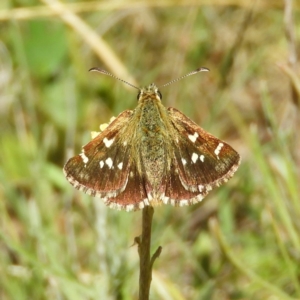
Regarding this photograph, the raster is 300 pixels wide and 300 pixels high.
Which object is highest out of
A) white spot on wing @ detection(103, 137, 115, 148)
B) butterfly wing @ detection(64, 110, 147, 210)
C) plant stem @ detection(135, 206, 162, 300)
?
white spot on wing @ detection(103, 137, 115, 148)

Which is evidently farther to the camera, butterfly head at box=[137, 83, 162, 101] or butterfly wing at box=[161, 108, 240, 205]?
butterfly head at box=[137, 83, 162, 101]

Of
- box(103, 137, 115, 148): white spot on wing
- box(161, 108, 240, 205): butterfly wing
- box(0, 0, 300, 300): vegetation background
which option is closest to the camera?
box(161, 108, 240, 205): butterfly wing

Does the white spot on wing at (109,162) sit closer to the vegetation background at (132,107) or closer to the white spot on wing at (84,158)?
the white spot on wing at (84,158)

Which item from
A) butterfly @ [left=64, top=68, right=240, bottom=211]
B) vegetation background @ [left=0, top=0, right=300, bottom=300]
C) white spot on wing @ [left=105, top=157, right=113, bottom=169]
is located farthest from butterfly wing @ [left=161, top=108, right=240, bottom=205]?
vegetation background @ [left=0, top=0, right=300, bottom=300]

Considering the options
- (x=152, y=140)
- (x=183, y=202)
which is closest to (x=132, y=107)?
(x=152, y=140)

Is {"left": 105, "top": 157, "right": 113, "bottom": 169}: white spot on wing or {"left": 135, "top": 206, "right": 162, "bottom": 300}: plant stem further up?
{"left": 105, "top": 157, "right": 113, "bottom": 169}: white spot on wing

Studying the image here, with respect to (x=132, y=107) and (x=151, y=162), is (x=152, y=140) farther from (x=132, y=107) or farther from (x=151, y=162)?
(x=132, y=107)

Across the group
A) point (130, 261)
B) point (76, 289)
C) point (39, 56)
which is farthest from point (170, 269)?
point (39, 56)

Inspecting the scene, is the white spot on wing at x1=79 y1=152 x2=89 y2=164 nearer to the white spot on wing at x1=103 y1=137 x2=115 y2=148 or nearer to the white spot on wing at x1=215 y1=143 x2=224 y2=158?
the white spot on wing at x1=103 y1=137 x2=115 y2=148
